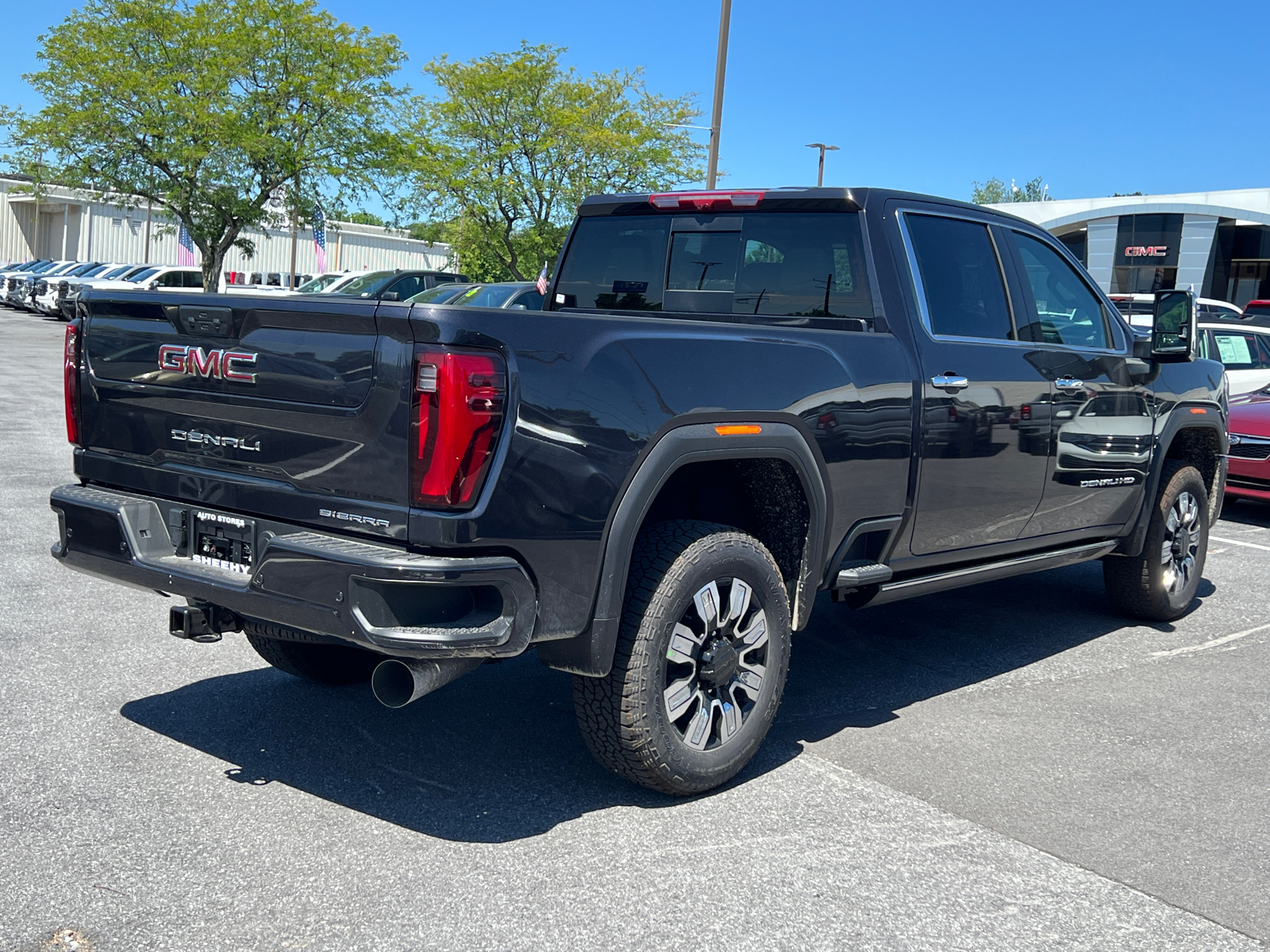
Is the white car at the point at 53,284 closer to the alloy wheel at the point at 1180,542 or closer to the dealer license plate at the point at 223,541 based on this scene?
the alloy wheel at the point at 1180,542

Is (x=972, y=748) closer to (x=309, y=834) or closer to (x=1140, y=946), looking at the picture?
(x=1140, y=946)

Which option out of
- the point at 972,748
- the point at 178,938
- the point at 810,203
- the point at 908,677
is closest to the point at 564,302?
the point at 810,203

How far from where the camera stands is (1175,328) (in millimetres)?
5887

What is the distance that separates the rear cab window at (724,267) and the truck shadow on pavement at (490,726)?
5.34 feet

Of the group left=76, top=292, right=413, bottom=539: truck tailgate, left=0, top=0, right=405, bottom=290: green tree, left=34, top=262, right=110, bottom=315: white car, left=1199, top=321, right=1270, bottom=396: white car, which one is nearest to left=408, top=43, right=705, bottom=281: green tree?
left=0, top=0, right=405, bottom=290: green tree

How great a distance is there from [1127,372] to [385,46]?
94.9ft

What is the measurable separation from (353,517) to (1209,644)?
4838 millimetres

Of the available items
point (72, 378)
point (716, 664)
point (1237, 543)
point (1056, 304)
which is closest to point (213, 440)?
point (72, 378)

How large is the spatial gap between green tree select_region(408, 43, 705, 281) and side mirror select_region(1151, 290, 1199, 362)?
85.6 feet

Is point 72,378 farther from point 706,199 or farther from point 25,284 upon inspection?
point 25,284

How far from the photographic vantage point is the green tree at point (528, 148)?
31062 millimetres

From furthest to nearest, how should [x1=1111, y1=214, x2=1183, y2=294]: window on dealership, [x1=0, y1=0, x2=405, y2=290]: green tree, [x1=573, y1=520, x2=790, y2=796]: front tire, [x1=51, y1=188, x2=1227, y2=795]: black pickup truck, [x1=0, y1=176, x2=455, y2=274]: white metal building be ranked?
1. [x1=0, y1=176, x2=455, y2=274]: white metal building
2. [x1=1111, y1=214, x2=1183, y2=294]: window on dealership
3. [x1=0, y1=0, x2=405, y2=290]: green tree
4. [x1=573, y1=520, x2=790, y2=796]: front tire
5. [x1=51, y1=188, x2=1227, y2=795]: black pickup truck

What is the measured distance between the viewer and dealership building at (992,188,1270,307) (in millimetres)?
43094

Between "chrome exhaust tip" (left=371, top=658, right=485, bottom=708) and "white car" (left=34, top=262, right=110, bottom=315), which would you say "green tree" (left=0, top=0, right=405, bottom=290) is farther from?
"chrome exhaust tip" (left=371, top=658, right=485, bottom=708)
